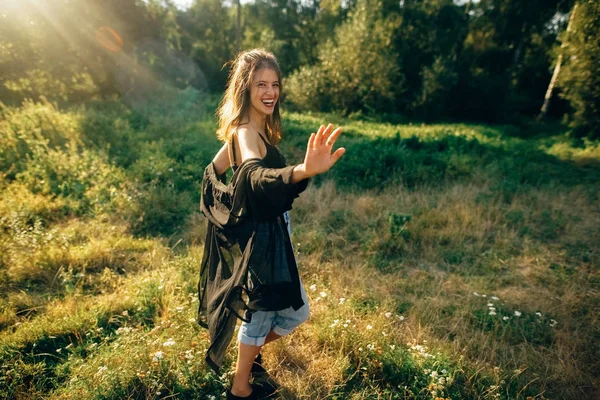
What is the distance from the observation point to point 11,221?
448 centimetres

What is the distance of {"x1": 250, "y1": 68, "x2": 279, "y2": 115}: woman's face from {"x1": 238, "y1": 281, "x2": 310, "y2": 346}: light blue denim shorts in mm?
1261

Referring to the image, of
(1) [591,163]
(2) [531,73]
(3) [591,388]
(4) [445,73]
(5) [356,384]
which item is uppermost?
(2) [531,73]

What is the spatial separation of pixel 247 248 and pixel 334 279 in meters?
2.19

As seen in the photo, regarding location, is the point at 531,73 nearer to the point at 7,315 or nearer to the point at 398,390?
the point at 398,390

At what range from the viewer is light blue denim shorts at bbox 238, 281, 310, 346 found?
6.78 ft

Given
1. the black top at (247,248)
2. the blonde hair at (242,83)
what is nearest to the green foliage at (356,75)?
the blonde hair at (242,83)

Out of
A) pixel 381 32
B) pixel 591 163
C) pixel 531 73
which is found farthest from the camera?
pixel 531 73

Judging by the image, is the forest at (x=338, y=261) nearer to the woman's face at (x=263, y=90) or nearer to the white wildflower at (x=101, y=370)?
the white wildflower at (x=101, y=370)

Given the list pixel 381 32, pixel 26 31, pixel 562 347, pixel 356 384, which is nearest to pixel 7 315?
pixel 356 384

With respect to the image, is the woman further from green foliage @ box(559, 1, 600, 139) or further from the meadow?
green foliage @ box(559, 1, 600, 139)

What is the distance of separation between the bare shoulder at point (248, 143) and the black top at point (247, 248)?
0.21 feet

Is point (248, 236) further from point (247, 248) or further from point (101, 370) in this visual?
point (101, 370)

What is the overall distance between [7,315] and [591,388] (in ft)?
16.6

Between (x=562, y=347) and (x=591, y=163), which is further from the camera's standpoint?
(x=591, y=163)
